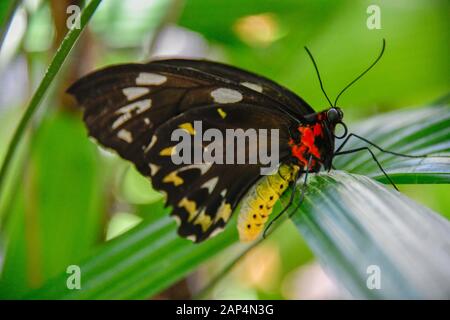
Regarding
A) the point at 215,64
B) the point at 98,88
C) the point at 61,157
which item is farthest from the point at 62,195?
the point at 215,64

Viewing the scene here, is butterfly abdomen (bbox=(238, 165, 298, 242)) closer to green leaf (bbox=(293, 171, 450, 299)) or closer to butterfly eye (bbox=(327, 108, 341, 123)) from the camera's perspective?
butterfly eye (bbox=(327, 108, 341, 123))

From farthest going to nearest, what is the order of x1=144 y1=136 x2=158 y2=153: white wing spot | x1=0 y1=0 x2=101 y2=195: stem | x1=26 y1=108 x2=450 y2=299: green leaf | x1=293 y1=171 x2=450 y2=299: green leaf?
x1=144 y1=136 x2=158 y2=153: white wing spot → x1=26 y1=108 x2=450 y2=299: green leaf → x1=0 y1=0 x2=101 y2=195: stem → x1=293 y1=171 x2=450 y2=299: green leaf

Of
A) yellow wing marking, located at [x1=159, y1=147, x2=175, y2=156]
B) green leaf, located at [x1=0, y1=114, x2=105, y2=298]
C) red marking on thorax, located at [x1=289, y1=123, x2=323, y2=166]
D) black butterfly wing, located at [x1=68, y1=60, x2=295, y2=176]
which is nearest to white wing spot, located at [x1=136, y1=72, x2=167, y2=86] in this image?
black butterfly wing, located at [x1=68, y1=60, x2=295, y2=176]

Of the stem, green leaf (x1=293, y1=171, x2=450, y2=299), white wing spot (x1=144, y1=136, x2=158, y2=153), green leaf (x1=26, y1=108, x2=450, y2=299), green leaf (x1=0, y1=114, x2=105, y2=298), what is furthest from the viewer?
green leaf (x1=0, y1=114, x2=105, y2=298)
